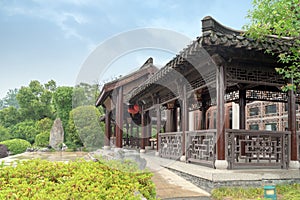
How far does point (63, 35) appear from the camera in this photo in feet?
60.3

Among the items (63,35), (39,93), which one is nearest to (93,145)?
(63,35)

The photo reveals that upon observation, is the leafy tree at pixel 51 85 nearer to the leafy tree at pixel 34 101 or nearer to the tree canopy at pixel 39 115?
the tree canopy at pixel 39 115

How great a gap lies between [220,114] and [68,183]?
131 inches

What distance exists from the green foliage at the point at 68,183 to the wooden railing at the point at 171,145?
343 centimetres

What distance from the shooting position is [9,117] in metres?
25.9

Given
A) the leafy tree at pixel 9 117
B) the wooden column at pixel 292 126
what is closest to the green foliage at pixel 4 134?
the leafy tree at pixel 9 117

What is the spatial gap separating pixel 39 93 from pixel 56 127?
7.64 meters

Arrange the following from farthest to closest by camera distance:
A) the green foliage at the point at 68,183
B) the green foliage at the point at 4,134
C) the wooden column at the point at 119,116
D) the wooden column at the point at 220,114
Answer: the green foliage at the point at 4,134 → the wooden column at the point at 119,116 → the wooden column at the point at 220,114 → the green foliage at the point at 68,183

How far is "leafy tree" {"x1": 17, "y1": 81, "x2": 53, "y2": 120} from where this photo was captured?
1017 inches

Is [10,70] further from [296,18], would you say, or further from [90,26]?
[296,18]

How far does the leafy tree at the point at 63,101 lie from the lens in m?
23.2

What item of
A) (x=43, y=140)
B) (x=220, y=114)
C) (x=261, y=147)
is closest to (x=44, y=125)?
(x=43, y=140)

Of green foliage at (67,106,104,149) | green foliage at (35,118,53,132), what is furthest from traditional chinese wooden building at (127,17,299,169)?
green foliage at (35,118,53,132)

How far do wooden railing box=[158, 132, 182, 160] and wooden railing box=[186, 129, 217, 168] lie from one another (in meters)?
0.53
